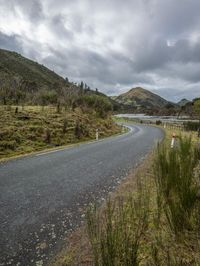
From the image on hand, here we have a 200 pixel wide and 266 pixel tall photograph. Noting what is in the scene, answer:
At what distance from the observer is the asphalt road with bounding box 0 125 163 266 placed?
10.4 feet

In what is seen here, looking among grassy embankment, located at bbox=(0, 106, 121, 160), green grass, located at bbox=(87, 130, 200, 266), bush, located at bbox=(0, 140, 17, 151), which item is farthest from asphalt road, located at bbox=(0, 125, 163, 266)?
grassy embankment, located at bbox=(0, 106, 121, 160)

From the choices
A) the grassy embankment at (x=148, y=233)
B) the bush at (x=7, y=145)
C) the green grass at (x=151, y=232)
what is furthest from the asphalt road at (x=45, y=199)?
the bush at (x=7, y=145)

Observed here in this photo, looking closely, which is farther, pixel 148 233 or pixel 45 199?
pixel 45 199

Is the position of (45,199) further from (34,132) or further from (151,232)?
(34,132)

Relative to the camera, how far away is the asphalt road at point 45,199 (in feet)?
10.4

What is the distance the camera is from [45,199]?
4992 mm

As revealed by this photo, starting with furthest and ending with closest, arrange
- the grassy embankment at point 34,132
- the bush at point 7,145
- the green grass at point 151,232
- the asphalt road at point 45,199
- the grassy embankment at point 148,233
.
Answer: the grassy embankment at point 34,132 < the bush at point 7,145 < the asphalt road at point 45,199 < the grassy embankment at point 148,233 < the green grass at point 151,232

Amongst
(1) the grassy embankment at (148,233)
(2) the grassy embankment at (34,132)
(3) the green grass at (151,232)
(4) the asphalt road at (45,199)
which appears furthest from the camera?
(2) the grassy embankment at (34,132)

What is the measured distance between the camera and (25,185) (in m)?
5.95

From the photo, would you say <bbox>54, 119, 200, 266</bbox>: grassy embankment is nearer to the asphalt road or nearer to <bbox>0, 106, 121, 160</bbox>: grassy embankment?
the asphalt road

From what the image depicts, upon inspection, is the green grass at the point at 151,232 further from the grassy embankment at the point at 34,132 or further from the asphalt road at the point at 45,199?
the grassy embankment at the point at 34,132

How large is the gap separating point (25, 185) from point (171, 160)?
379 centimetres

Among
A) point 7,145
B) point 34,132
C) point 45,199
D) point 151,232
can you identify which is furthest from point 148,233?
point 34,132

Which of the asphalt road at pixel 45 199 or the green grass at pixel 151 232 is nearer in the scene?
the green grass at pixel 151 232
